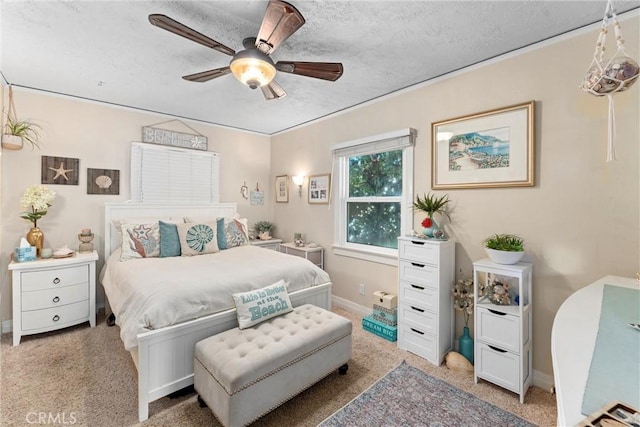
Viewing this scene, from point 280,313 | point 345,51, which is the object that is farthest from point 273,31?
point 280,313

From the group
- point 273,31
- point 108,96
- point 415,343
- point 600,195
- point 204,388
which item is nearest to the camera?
point 273,31

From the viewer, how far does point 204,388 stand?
1764mm

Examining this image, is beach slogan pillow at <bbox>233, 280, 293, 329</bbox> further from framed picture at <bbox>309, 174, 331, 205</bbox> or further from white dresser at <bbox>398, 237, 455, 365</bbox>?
framed picture at <bbox>309, 174, 331, 205</bbox>

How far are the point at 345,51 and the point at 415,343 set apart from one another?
2.61 meters

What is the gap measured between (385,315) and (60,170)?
3.94 metres

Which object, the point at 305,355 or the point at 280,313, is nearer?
the point at 305,355

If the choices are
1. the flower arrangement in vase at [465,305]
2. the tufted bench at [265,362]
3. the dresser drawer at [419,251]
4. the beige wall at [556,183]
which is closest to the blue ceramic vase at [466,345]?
the flower arrangement in vase at [465,305]

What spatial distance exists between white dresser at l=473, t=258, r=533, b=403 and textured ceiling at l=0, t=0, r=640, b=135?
1698 mm

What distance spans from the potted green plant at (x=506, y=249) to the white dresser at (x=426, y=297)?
1.23 ft

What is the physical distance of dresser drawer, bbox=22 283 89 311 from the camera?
2.67 meters

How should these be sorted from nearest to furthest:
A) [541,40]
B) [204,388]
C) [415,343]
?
[204,388], [541,40], [415,343]

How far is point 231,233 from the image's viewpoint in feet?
11.7

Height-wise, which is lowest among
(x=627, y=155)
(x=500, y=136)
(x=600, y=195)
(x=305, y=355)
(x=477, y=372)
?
(x=477, y=372)

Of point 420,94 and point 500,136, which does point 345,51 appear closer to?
point 420,94
